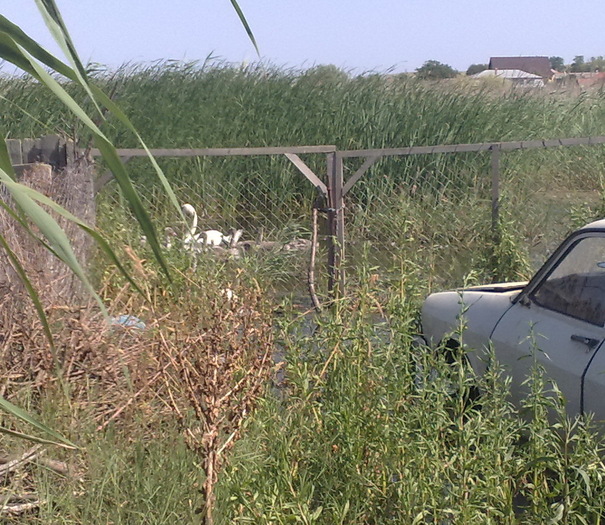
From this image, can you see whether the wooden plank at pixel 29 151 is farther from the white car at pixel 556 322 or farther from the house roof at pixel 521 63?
the house roof at pixel 521 63

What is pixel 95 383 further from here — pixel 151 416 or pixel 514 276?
pixel 514 276

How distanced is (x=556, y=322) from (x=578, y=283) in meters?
0.23

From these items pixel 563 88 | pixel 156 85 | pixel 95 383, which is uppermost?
pixel 95 383

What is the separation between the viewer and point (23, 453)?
373 centimetres

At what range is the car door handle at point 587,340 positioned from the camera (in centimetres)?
381

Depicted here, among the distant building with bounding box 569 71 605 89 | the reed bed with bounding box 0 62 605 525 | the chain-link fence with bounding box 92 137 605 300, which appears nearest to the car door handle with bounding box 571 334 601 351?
the reed bed with bounding box 0 62 605 525

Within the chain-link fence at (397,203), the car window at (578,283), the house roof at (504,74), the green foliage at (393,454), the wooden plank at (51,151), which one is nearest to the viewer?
the green foliage at (393,454)

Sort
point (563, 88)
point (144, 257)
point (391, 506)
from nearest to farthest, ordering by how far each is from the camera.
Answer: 1. point (391, 506)
2. point (144, 257)
3. point (563, 88)

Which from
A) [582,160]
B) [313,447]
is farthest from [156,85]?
[313,447]

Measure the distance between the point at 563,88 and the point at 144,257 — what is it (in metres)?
14.8

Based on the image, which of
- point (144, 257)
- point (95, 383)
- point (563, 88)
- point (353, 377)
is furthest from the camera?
point (563, 88)

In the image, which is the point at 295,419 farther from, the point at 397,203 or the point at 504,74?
the point at 504,74

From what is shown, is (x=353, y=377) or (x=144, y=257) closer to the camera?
(x=353, y=377)

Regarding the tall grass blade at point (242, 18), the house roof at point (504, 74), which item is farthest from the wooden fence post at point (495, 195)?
the house roof at point (504, 74)
